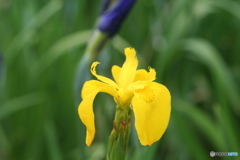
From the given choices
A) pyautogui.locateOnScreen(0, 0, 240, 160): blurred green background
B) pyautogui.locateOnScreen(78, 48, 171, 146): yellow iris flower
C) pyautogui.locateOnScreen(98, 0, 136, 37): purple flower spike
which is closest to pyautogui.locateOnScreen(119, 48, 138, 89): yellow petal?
pyautogui.locateOnScreen(78, 48, 171, 146): yellow iris flower

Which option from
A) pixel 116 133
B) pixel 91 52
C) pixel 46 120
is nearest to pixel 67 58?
pixel 46 120

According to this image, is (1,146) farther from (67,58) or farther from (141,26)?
(141,26)

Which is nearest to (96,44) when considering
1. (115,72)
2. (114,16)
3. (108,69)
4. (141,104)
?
(114,16)

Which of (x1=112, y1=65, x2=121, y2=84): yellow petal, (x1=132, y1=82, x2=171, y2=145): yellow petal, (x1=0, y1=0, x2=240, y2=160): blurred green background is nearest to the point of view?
(x1=132, y1=82, x2=171, y2=145): yellow petal

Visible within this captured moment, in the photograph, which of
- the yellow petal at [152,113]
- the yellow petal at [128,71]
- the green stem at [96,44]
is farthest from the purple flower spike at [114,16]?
the yellow petal at [152,113]

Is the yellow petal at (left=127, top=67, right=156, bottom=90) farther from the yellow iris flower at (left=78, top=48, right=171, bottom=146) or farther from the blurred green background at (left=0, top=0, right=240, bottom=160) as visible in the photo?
the blurred green background at (left=0, top=0, right=240, bottom=160)

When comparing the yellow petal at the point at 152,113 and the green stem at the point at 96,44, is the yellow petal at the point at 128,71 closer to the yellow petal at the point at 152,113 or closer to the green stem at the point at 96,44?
the yellow petal at the point at 152,113
